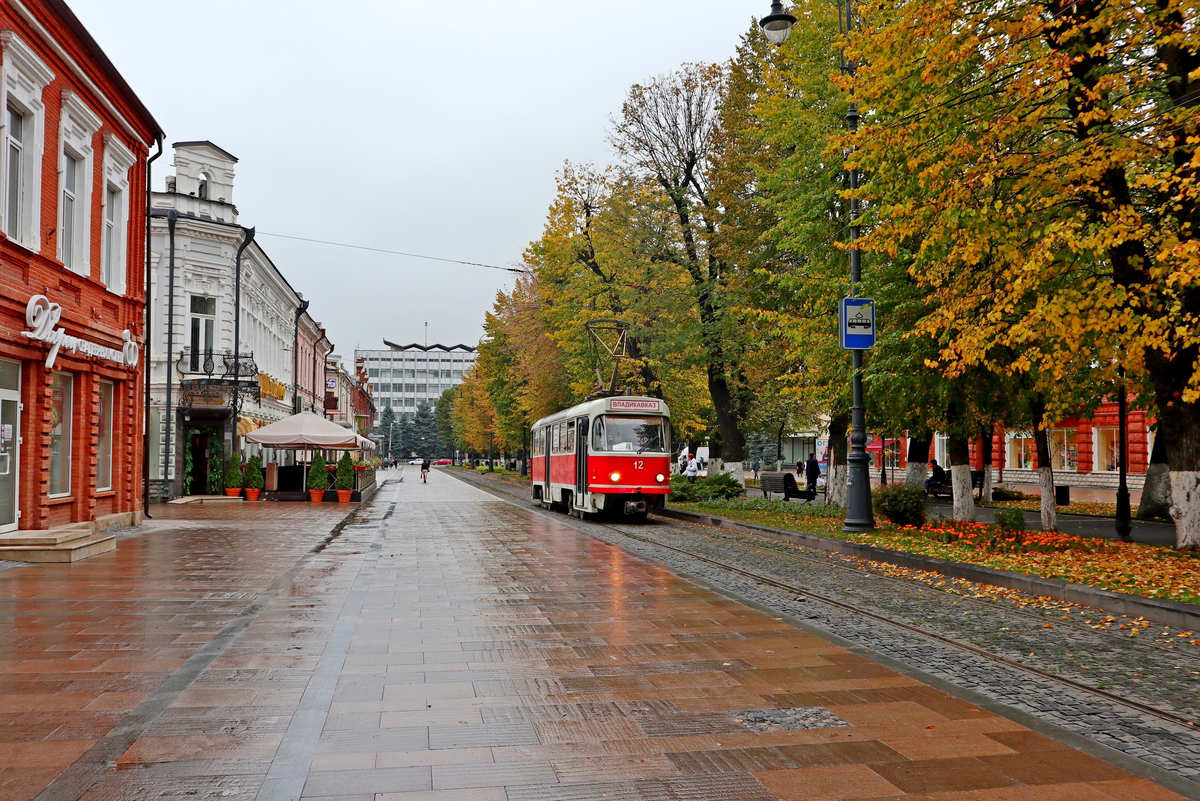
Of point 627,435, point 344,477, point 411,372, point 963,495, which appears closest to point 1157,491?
point 963,495

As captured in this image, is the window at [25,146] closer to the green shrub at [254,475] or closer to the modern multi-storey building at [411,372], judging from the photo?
the green shrub at [254,475]

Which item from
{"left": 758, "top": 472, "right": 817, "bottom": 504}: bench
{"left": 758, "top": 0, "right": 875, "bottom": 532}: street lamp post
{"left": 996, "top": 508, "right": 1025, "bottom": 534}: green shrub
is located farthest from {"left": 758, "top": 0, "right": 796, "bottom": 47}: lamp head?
{"left": 758, "top": 472, "right": 817, "bottom": 504}: bench

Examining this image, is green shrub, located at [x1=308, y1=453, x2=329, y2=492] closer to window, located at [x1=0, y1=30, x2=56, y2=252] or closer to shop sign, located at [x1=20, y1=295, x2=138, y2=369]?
shop sign, located at [x1=20, y1=295, x2=138, y2=369]

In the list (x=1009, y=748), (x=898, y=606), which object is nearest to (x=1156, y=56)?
(x=898, y=606)

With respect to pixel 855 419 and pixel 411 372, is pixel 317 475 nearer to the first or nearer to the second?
pixel 855 419

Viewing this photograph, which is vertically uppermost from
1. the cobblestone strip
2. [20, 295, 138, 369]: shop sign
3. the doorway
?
[20, 295, 138, 369]: shop sign

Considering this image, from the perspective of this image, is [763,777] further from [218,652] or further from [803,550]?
[803,550]

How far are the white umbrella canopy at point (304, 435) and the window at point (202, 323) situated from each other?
4.05 meters

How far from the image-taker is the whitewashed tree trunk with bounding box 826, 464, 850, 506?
24109mm

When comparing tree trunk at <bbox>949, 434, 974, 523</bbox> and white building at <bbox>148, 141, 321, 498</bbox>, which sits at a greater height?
white building at <bbox>148, 141, 321, 498</bbox>

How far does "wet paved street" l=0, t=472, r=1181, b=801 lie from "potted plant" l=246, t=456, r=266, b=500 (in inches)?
851

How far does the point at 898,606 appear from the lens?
10.3 meters

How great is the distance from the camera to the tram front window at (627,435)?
79.7 feet

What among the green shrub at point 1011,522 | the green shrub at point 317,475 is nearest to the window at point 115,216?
the green shrub at point 317,475
